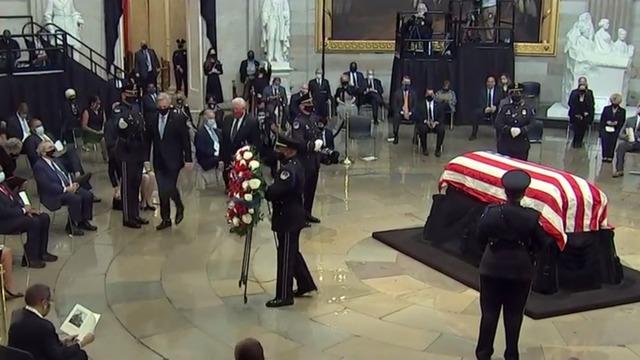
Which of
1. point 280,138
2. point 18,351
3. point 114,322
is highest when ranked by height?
point 280,138

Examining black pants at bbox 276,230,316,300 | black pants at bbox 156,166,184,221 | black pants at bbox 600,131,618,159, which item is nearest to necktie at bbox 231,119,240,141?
black pants at bbox 156,166,184,221

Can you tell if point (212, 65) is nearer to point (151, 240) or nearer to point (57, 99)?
point (57, 99)

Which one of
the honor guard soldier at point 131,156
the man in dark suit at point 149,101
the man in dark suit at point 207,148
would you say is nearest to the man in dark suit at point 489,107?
the man in dark suit at point 207,148

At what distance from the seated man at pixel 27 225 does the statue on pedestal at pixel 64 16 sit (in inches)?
386

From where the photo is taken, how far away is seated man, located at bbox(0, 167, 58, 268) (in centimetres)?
927

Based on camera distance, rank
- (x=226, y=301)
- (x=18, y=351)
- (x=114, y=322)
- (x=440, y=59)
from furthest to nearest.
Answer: (x=440, y=59), (x=226, y=301), (x=114, y=322), (x=18, y=351)

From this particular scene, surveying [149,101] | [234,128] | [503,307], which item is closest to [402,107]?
[149,101]

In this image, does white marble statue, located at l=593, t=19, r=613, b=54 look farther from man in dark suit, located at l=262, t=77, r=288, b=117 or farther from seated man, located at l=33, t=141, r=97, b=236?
seated man, located at l=33, t=141, r=97, b=236

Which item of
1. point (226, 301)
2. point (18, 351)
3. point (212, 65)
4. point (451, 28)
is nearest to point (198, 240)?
point (226, 301)

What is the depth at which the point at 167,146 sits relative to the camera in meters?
11.1

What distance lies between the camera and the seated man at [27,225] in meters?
9.27

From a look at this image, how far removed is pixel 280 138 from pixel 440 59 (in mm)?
13125

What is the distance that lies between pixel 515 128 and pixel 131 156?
586 cm

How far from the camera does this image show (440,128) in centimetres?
1662
